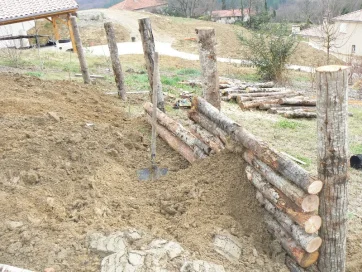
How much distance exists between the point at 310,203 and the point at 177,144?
3.34 metres

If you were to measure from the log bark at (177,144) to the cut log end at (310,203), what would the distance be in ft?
8.27

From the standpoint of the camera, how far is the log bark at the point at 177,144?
6562mm

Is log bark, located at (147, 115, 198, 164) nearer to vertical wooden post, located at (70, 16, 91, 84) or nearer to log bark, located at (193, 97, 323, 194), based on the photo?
log bark, located at (193, 97, 323, 194)

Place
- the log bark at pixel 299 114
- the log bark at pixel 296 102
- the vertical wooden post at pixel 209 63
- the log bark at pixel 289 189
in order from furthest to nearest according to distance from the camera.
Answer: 1. the log bark at pixel 296 102
2. the log bark at pixel 299 114
3. the vertical wooden post at pixel 209 63
4. the log bark at pixel 289 189

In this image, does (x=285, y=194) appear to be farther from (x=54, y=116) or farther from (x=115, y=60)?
(x=115, y=60)

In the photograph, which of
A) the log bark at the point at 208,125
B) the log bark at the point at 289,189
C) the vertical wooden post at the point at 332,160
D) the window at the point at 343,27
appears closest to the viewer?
the vertical wooden post at the point at 332,160

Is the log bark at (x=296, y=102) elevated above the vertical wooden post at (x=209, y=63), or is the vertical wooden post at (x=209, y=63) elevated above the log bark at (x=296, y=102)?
the vertical wooden post at (x=209, y=63)

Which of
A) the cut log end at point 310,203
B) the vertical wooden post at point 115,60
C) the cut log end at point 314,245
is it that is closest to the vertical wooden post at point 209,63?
the cut log end at point 310,203

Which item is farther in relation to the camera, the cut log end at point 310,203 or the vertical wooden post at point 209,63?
the vertical wooden post at point 209,63

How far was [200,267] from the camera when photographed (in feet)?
13.1

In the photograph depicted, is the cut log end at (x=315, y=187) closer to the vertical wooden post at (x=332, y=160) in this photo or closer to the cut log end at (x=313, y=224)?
the vertical wooden post at (x=332, y=160)

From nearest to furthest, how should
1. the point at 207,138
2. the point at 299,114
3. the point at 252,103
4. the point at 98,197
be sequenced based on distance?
the point at 98,197 → the point at 207,138 → the point at 299,114 → the point at 252,103

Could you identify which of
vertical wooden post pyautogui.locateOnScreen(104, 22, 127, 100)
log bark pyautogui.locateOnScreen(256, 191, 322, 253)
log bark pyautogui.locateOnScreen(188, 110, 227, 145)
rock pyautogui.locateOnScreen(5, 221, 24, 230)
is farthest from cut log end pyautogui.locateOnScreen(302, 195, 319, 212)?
vertical wooden post pyautogui.locateOnScreen(104, 22, 127, 100)

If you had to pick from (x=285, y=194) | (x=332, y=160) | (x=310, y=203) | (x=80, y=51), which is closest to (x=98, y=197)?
(x=285, y=194)
